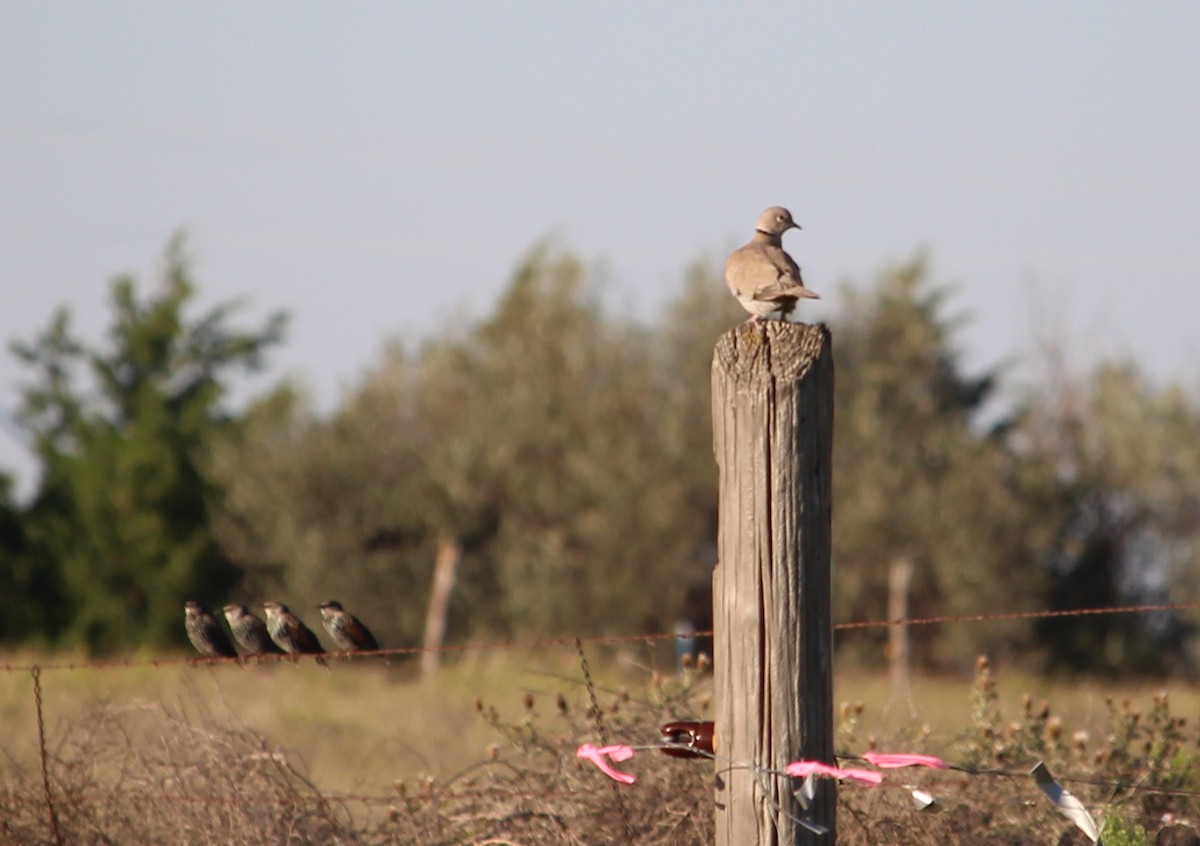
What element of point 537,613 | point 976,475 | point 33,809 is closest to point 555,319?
point 537,613

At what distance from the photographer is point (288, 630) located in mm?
10078

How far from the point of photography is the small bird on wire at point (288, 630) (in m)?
9.97

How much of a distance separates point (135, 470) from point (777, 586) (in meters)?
30.8

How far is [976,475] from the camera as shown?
1241 inches

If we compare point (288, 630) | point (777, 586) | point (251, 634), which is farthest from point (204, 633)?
point (777, 586)

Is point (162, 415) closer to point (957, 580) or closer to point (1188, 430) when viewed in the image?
point (957, 580)

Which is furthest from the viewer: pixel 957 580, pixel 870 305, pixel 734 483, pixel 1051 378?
pixel 1051 378

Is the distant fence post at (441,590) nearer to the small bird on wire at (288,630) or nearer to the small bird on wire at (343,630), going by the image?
the small bird on wire at (288,630)

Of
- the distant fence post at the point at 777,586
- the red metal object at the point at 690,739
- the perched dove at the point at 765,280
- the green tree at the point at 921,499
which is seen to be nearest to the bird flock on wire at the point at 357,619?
the perched dove at the point at 765,280

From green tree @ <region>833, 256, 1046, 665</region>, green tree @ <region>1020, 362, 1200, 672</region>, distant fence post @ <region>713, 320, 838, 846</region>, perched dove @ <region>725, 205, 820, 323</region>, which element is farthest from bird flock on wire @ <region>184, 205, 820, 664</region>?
green tree @ <region>1020, 362, 1200, 672</region>

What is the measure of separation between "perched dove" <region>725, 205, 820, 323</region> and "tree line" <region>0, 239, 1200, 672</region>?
916 inches

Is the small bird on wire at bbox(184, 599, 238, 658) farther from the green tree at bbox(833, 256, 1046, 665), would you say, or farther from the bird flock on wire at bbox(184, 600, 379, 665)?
the green tree at bbox(833, 256, 1046, 665)

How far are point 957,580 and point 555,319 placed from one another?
9.03 m

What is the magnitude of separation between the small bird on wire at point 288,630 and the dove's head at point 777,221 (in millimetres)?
3460
